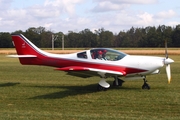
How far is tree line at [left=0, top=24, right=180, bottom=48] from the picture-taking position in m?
108

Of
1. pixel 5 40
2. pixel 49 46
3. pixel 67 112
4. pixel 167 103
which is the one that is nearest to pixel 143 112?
pixel 167 103

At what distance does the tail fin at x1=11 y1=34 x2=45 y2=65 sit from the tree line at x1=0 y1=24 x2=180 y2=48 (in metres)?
94.7

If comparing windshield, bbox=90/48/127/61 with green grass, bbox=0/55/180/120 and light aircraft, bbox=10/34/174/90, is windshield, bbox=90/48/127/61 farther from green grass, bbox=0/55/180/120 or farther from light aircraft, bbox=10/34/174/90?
green grass, bbox=0/55/180/120

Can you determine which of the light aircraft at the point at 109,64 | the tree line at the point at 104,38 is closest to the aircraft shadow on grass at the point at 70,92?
the light aircraft at the point at 109,64

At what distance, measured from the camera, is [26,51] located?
13961mm

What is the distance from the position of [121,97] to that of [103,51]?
2626 mm

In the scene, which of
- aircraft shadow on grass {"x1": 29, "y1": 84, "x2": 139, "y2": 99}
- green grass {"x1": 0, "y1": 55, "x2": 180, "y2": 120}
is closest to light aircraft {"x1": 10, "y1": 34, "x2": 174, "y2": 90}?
aircraft shadow on grass {"x1": 29, "y1": 84, "x2": 139, "y2": 99}

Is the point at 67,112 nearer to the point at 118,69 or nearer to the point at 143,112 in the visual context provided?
the point at 143,112

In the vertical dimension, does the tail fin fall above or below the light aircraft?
above

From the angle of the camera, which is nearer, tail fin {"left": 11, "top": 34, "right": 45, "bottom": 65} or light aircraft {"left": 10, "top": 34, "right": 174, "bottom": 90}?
light aircraft {"left": 10, "top": 34, "right": 174, "bottom": 90}

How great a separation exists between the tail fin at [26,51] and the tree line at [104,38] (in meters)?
94.7

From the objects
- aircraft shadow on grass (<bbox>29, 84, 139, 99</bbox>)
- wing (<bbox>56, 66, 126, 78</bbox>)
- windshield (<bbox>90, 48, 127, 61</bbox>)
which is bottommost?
aircraft shadow on grass (<bbox>29, 84, 139, 99</bbox>)

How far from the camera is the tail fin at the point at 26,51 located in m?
13.6

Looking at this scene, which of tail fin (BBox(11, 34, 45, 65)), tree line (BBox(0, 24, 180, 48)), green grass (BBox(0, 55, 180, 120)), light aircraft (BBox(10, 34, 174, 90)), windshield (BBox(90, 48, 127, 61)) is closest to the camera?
green grass (BBox(0, 55, 180, 120))
